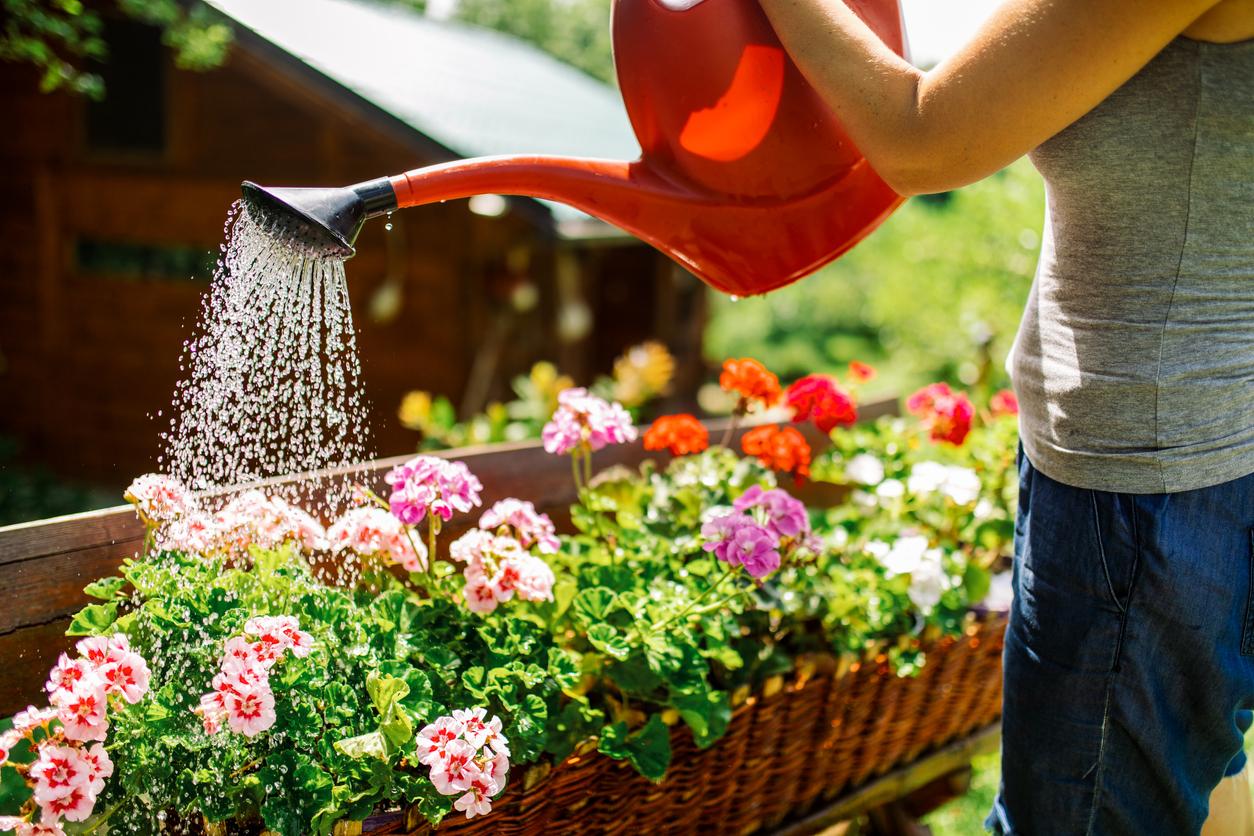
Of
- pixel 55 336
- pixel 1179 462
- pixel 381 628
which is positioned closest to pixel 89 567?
pixel 381 628

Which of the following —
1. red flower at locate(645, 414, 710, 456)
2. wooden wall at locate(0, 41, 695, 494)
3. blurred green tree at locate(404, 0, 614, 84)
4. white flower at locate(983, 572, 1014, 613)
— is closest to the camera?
red flower at locate(645, 414, 710, 456)

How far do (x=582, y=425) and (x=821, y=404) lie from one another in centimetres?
61

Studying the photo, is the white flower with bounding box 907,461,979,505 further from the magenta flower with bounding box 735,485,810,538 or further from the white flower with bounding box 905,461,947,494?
the magenta flower with bounding box 735,485,810,538

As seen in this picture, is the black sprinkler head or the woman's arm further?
the black sprinkler head

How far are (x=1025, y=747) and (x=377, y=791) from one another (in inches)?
30.4

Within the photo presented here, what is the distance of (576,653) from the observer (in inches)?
63.1

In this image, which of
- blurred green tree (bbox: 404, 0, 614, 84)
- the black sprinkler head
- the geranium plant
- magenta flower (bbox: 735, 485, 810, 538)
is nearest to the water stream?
the black sprinkler head

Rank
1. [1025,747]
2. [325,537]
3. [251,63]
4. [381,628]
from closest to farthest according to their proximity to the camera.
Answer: [1025,747]
[381,628]
[325,537]
[251,63]

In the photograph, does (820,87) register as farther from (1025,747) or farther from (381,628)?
(381,628)

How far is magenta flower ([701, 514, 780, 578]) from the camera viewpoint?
1601 mm

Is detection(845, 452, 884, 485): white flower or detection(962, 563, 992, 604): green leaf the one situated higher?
detection(845, 452, 884, 485): white flower

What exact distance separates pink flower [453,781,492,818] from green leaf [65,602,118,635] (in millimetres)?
499

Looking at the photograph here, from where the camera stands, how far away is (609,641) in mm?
1512

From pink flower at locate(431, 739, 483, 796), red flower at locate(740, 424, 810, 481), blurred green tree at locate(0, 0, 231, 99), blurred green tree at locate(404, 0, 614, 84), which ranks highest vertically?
blurred green tree at locate(404, 0, 614, 84)
